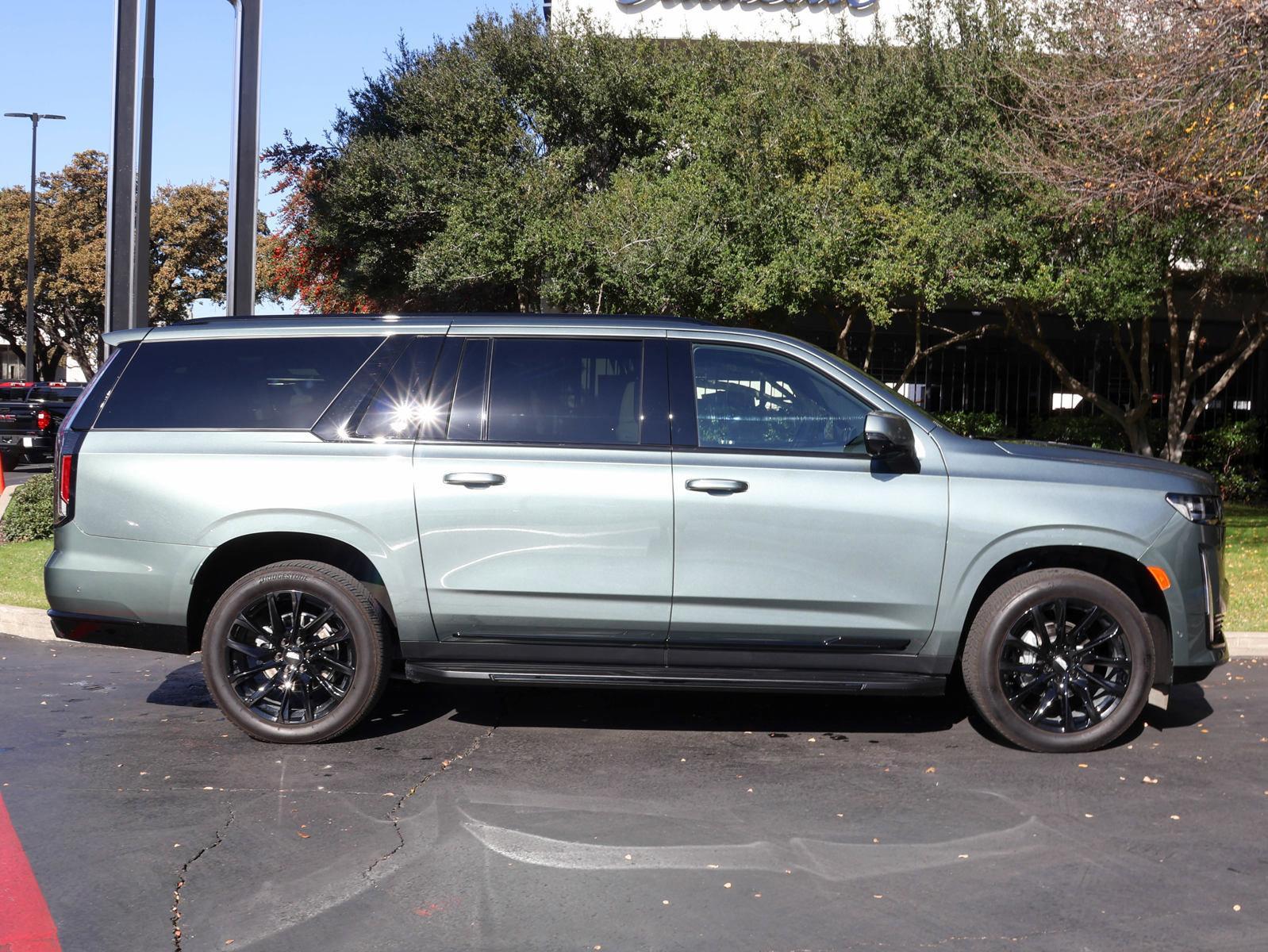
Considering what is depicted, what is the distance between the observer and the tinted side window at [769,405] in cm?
580

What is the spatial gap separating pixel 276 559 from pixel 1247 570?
30.4 ft

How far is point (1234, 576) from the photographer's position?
11.2 meters

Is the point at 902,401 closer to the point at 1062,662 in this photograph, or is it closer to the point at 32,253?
the point at 1062,662

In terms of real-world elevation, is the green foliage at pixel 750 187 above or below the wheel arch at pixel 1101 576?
above

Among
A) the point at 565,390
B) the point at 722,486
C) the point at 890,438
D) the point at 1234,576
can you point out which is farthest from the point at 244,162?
the point at 1234,576

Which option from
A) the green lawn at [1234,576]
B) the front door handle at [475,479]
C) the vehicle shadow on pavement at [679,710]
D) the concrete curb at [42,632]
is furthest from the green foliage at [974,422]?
the front door handle at [475,479]

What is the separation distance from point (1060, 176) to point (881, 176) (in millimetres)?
2834

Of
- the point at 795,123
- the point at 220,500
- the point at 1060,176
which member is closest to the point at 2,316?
the point at 795,123

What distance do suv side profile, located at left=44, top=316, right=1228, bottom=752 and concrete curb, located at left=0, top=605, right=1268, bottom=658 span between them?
2664 millimetres

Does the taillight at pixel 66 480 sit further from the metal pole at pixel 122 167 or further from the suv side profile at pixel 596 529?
the metal pole at pixel 122 167

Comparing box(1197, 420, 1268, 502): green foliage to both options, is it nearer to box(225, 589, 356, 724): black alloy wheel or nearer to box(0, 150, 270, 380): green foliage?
box(225, 589, 356, 724): black alloy wheel

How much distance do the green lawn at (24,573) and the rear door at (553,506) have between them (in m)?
4.51

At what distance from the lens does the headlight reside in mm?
5768

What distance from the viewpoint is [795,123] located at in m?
16.5
